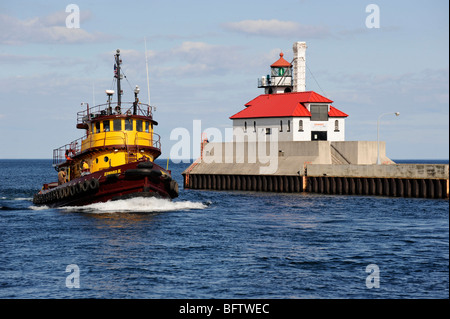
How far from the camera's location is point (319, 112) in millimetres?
70562

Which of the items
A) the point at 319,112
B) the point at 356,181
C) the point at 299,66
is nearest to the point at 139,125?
the point at 356,181

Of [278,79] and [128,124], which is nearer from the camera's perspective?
[128,124]

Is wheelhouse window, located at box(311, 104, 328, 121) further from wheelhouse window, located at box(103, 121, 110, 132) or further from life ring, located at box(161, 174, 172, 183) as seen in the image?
wheelhouse window, located at box(103, 121, 110, 132)

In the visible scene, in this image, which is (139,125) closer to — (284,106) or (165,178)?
(165,178)

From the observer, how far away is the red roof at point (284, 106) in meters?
69.9

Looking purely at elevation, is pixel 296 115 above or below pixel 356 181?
above

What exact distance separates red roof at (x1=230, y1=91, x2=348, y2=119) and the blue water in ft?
94.8

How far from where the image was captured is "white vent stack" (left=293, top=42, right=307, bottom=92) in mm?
76188

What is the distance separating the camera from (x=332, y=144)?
6259 centimetres

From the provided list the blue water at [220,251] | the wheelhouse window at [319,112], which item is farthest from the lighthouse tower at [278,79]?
the blue water at [220,251]

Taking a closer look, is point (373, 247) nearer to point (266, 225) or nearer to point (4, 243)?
point (266, 225)

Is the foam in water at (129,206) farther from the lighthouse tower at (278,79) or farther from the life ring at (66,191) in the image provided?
the lighthouse tower at (278,79)

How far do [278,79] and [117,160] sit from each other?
144ft
